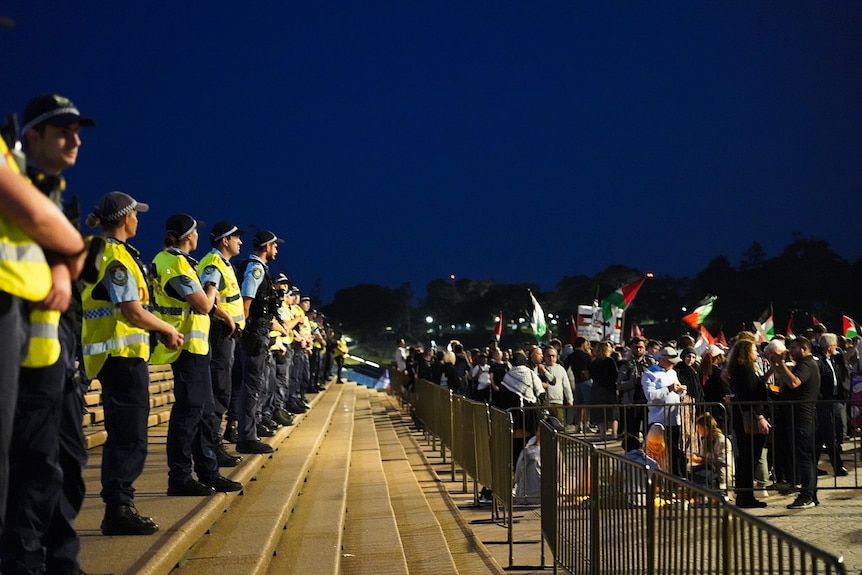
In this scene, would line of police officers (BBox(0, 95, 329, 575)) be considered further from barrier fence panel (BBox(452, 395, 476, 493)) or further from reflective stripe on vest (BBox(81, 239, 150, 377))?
barrier fence panel (BBox(452, 395, 476, 493))

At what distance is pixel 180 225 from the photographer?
7.59m

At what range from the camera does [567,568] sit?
7.12 metres

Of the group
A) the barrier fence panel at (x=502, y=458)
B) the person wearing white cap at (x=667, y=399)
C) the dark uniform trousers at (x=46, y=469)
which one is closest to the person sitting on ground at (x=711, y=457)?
the person wearing white cap at (x=667, y=399)

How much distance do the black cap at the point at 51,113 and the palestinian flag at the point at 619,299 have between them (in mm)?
25332

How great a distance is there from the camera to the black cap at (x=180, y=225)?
299 inches

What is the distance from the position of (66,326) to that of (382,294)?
164 meters

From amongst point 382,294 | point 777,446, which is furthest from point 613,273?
point 777,446

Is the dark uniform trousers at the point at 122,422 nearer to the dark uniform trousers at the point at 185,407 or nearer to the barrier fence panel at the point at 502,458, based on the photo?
the dark uniform trousers at the point at 185,407

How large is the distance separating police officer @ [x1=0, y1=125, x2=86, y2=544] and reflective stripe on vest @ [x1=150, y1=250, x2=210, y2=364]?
4040 millimetres

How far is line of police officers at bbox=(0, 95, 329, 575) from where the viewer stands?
128 inches

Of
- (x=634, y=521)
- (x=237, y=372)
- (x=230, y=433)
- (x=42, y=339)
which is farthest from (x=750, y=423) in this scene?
(x=42, y=339)

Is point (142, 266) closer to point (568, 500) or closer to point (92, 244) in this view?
point (92, 244)

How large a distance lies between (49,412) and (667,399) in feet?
36.7

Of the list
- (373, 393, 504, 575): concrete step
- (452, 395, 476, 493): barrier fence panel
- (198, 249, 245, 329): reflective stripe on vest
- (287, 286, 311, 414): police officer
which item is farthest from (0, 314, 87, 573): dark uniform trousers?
(287, 286, 311, 414): police officer
